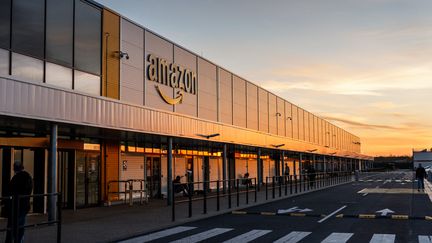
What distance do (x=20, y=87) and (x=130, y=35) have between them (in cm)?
1028

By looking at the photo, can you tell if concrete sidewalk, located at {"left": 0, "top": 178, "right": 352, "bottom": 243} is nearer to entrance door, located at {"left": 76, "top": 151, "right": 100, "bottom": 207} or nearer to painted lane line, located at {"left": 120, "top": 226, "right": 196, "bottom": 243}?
painted lane line, located at {"left": 120, "top": 226, "right": 196, "bottom": 243}

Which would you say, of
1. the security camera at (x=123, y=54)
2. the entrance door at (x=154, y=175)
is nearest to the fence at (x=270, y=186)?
the entrance door at (x=154, y=175)

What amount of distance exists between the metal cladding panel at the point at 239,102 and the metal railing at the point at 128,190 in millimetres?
13686

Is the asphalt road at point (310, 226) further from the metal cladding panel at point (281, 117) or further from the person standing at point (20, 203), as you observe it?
the metal cladding panel at point (281, 117)

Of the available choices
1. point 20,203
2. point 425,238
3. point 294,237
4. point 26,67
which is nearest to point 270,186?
point 26,67

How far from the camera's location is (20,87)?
13250 millimetres

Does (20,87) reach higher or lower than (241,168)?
higher

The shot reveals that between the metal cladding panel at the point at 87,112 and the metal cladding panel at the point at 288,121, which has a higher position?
the metal cladding panel at the point at 288,121

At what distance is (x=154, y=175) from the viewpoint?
2694cm

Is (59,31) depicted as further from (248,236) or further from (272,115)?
(272,115)

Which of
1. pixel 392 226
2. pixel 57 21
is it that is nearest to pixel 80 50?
pixel 57 21

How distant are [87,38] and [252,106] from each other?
23.0 metres

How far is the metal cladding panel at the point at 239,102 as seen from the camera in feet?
A: 123

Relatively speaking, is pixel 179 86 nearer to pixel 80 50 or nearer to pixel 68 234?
pixel 80 50
